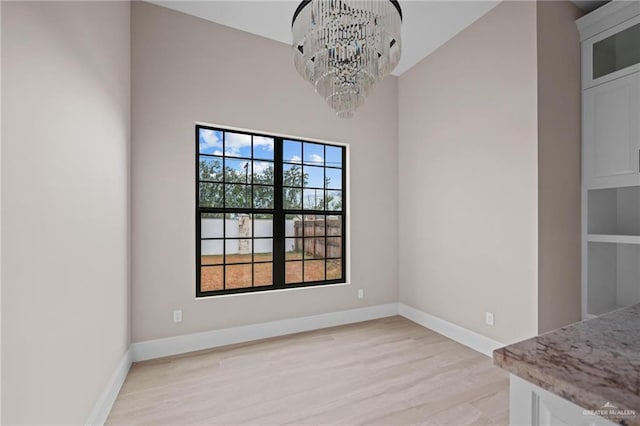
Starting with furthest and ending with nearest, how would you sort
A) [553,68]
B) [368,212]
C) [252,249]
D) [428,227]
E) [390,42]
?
[368,212] < [428,227] < [252,249] < [553,68] < [390,42]

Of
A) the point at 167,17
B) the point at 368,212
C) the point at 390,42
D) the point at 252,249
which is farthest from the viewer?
the point at 368,212

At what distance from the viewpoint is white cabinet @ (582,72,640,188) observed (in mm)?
2414

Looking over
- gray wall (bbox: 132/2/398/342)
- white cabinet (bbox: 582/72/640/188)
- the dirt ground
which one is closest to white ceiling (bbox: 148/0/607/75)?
gray wall (bbox: 132/2/398/342)

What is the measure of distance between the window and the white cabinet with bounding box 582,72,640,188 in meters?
2.41

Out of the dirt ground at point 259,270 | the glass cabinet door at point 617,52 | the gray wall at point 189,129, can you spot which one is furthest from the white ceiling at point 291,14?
the dirt ground at point 259,270

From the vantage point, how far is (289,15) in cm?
301

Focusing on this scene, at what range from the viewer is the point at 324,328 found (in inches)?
140

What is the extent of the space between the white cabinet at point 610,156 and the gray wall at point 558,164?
77 millimetres

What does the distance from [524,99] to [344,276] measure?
2624 mm

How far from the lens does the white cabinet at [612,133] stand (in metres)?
2.41

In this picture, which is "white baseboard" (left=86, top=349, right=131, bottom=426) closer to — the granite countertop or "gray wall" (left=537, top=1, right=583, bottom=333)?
the granite countertop

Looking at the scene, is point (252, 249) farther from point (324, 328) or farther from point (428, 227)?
point (428, 227)

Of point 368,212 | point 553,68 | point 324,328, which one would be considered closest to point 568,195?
point 553,68

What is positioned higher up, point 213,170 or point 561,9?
point 561,9
